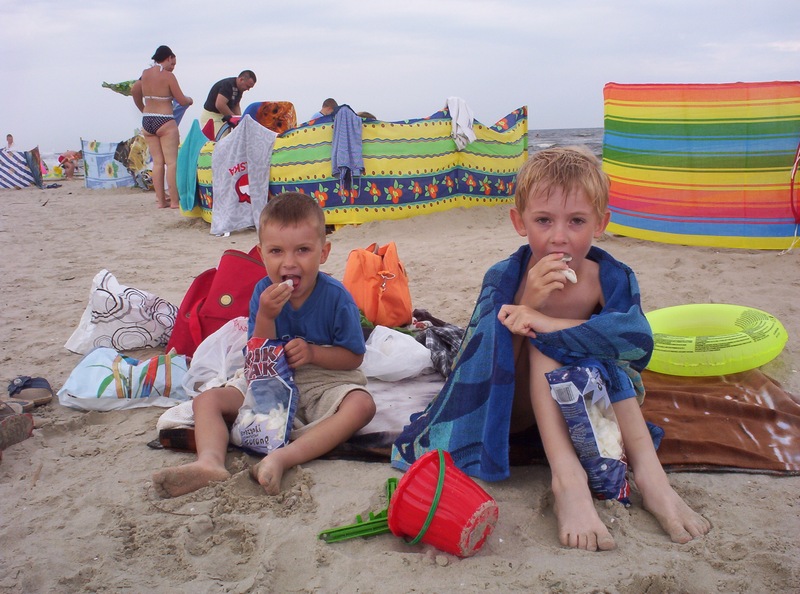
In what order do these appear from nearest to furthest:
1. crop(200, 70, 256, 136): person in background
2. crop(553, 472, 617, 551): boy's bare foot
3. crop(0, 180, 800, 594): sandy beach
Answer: crop(0, 180, 800, 594): sandy beach
crop(553, 472, 617, 551): boy's bare foot
crop(200, 70, 256, 136): person in background

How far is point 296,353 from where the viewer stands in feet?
8.52

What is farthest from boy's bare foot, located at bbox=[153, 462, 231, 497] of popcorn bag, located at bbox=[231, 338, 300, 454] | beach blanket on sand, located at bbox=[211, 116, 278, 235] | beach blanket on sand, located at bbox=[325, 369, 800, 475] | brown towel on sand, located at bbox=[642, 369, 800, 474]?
beach blanket on sand, located at bbox=[211, 116, 278, 235]

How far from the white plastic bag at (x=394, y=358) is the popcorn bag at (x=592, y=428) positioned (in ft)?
4.32

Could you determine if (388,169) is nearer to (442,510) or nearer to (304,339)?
(304,339)

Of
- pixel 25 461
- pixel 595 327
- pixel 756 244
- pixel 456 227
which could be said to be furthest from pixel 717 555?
pixel 456 227

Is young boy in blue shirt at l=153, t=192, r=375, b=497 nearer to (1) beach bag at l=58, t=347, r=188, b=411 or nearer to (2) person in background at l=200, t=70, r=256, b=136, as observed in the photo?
(1) beach bag at l=58, t=347, r=188, b=411

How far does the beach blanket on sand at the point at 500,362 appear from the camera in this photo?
6.82ft

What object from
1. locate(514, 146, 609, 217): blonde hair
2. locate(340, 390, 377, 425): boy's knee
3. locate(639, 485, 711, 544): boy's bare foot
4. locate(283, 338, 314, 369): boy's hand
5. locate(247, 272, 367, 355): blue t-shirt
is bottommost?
locate(639, 485, 711, 544): boy's bare foot

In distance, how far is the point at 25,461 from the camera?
253 cm

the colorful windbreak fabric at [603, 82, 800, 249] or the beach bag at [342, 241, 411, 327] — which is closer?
the beach bag at [342, 241, 411, 327]

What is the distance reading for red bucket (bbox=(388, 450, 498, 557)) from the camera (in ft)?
5.74

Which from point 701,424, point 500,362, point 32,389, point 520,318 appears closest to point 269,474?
point 500,362

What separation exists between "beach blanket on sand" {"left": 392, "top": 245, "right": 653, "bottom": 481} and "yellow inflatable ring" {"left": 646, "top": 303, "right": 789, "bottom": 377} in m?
0.95

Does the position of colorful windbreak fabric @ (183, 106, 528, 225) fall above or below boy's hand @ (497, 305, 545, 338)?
above
